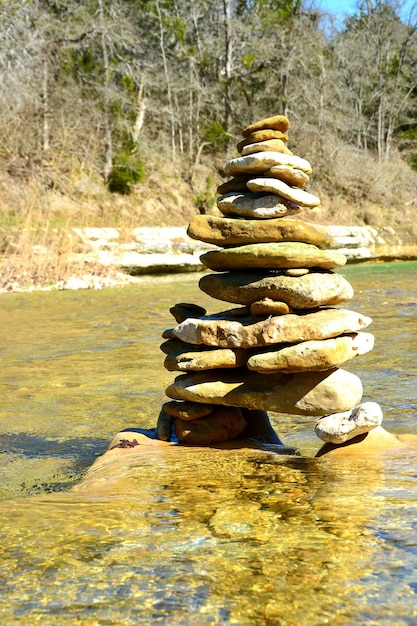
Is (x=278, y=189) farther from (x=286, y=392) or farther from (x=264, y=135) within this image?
(x=286, y=392)

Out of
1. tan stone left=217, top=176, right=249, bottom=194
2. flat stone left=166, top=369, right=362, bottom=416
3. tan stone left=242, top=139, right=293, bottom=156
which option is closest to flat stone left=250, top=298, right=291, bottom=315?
flat stone left=166, top=369, right=362, bottom=416

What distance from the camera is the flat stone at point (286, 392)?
176 inches

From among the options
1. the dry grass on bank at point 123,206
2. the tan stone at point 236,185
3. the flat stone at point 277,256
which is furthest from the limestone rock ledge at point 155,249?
the flat stone at point 277,256

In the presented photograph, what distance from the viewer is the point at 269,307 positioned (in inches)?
181

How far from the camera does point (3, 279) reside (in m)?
18.0

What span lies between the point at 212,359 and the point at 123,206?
23.9m

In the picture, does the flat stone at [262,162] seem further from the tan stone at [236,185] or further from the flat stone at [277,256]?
the flat stone at [277,256]

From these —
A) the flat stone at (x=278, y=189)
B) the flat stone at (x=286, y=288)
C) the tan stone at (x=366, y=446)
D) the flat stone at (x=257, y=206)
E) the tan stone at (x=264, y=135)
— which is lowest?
the tan stone at (x=366, y=446)

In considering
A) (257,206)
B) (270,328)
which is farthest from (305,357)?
(257,206)

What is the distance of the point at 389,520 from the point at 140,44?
3382cm

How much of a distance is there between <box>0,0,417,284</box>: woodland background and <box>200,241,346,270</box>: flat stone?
16411 millimetres

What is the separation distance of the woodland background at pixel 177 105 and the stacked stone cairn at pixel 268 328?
16.3 m

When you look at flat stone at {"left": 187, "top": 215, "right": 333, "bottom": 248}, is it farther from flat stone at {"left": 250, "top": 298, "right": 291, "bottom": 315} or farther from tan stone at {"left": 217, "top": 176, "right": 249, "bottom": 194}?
flat stone at {"left": 250, "top": 298, "right": 291, "bottom": 315}

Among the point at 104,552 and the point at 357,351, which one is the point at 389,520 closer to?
the point at 104,552
